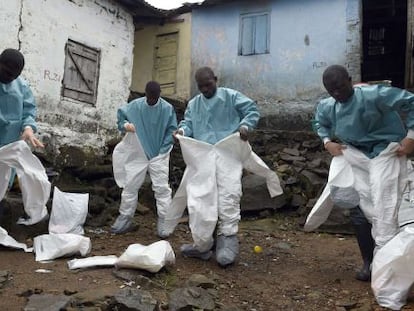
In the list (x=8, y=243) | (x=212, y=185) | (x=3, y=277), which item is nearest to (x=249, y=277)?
(x=212, y=185)

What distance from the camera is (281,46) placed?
9812 mm

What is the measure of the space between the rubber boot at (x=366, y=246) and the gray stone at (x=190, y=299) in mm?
1153

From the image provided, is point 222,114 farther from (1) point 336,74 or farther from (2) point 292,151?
(2) point 292,151

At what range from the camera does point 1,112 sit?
3.62 meters

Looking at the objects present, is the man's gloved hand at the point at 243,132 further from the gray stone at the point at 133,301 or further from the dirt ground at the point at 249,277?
the gray stone at the point at 133,301

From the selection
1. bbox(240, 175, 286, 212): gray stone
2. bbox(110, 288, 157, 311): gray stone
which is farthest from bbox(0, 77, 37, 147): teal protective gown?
bbox(240, 175, 286, 212): gray stone

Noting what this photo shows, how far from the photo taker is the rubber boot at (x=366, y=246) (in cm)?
320

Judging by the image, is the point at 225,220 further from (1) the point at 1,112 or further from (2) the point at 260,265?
(1) the point at 1,112

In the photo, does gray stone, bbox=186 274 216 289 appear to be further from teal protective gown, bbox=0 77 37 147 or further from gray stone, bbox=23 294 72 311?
teal protective gown, bbox=0 77 37 147

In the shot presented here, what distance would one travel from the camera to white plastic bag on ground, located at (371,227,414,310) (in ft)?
8.45

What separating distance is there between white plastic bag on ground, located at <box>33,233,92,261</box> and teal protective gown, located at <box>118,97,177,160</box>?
1363mm

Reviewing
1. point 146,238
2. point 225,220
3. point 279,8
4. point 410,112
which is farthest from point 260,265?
point 279,8

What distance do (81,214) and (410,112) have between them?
2.82 meters

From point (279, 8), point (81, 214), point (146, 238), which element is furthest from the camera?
point (279, 8)
